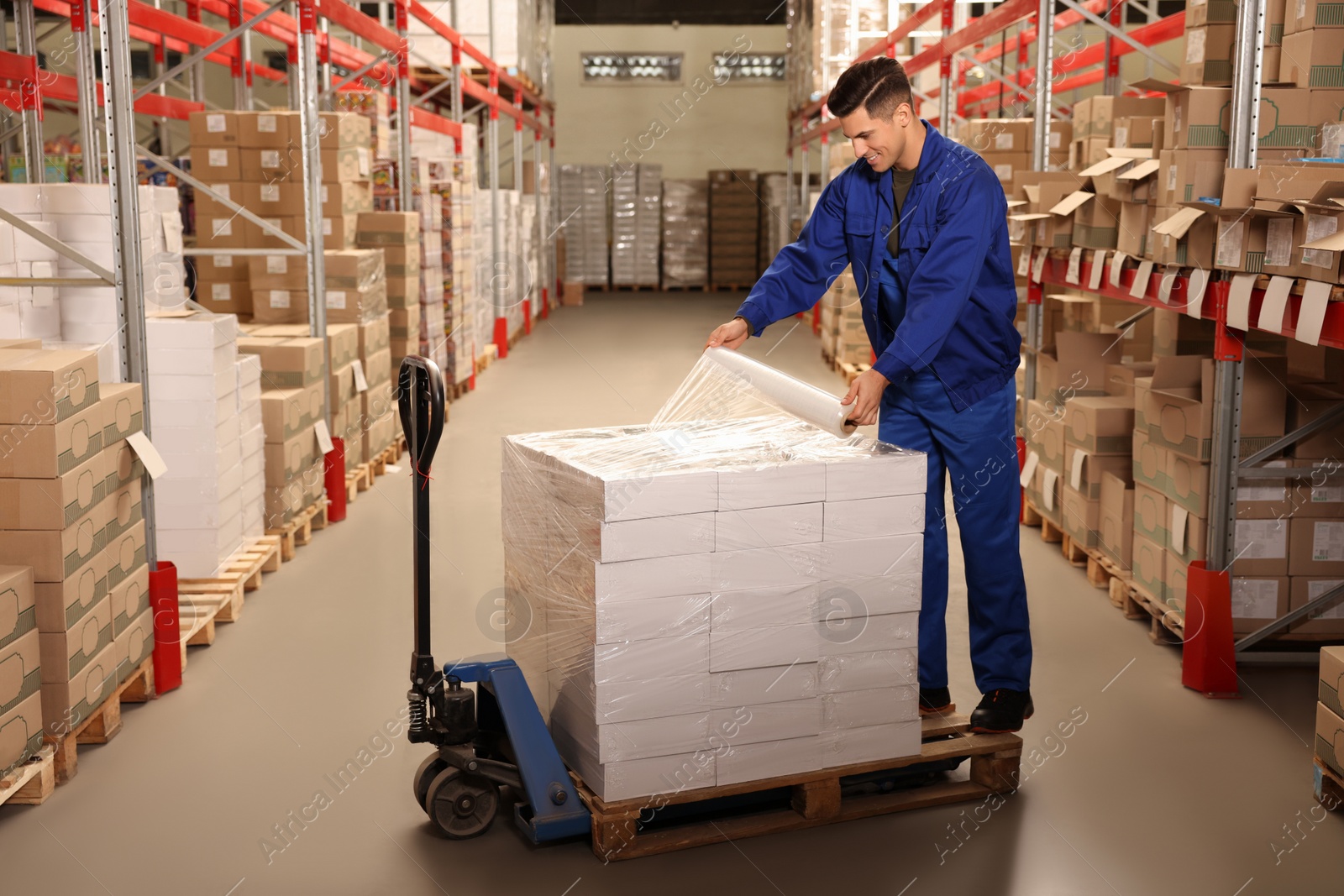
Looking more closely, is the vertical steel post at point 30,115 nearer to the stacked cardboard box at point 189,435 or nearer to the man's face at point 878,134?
the stacked cardboard box at point 189,435

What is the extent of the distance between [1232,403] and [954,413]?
119 centimetres

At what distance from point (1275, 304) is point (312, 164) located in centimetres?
470

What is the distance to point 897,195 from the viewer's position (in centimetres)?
362

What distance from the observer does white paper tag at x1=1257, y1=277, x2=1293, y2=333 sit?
11.9 ft

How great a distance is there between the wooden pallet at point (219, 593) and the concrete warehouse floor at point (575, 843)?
8 centimetres

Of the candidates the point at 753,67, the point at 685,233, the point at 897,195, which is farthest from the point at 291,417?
the point at 753,67

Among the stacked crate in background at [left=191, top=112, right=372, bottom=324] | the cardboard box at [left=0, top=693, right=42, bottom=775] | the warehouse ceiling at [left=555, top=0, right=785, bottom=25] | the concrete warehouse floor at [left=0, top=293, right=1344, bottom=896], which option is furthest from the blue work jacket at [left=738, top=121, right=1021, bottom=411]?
the warehouse ceiling at [left=555, top=0, right=785, bottom=25]

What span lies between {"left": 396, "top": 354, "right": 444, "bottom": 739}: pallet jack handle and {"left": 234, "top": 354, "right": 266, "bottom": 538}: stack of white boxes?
2558mm

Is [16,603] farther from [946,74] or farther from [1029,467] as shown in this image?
[946,74]

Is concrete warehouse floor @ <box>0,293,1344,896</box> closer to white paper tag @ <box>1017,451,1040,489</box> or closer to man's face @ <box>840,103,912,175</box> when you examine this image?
white paper tag @ <box>1017,451,1040,489</box>

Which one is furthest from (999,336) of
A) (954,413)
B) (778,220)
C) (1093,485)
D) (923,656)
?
(778,220)

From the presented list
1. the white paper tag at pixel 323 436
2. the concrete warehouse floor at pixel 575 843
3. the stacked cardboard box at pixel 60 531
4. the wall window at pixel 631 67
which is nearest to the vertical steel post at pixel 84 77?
the white paper tag at pixel 323 436

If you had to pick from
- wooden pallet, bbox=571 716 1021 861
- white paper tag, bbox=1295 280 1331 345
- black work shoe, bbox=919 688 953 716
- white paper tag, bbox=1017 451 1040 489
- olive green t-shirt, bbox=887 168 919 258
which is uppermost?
olive green t-shirt, bbox=887 168 919 258

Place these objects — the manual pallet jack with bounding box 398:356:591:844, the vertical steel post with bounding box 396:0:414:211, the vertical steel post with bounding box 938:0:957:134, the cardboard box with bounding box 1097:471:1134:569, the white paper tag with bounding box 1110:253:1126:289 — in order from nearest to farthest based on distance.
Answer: the manual pallet jack with bounding box 398:356:591:844, the white paper tag with bounding box 1110:253:1126:289, the cardboard box with bounding box 1097:471:1134:569, the vertical steel post with bounding box 938:0:957:134, the vertical steel post with bounding box 396:0:414:211
